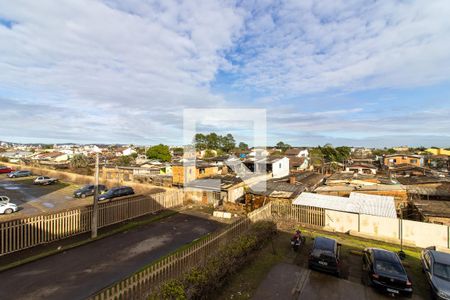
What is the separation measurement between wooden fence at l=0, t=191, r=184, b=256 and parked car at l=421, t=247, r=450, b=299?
16.3 metres

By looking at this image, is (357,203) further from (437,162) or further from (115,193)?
(437,162)

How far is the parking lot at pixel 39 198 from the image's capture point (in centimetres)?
1928

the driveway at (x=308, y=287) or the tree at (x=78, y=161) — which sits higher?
the tree at (x=78, y=161)

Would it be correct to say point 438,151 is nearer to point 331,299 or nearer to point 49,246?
point 331,299

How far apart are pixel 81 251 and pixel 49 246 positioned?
5.89 ft

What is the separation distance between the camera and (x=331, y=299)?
8.19 meters

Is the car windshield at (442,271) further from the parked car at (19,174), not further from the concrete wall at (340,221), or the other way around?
the parked car at (19,174)

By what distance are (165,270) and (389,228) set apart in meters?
13.7

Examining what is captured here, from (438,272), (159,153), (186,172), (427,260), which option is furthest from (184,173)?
(159,153)

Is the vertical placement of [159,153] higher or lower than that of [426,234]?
higher

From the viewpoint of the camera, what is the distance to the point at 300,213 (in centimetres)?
1723

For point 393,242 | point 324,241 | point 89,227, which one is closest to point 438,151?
point 393,242

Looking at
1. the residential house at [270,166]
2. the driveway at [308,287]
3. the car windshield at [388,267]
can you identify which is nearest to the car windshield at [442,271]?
the driveway at [308,287]

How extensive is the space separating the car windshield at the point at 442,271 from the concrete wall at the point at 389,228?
5331 mm
